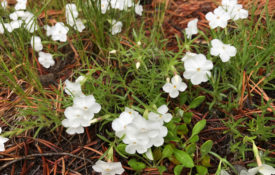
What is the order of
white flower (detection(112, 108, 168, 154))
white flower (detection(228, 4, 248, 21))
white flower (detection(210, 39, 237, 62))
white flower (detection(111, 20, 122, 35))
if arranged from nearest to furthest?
white flower (detection(112, 108, 168, 154)) → white flower (detection(210, 39, 237, 62)) → white flower (detection(228, 4, 248, 21)) → white flower (detection(111, 20, 122, 35))

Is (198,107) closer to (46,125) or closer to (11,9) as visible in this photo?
(46,125)

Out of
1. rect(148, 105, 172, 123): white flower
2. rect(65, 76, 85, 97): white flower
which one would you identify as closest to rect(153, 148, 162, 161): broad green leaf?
rect(148, 105, 172, 123): white flower

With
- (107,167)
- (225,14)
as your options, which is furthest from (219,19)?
(107,167)

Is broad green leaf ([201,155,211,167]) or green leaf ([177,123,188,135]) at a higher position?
green leaf ([177,123,188,135])


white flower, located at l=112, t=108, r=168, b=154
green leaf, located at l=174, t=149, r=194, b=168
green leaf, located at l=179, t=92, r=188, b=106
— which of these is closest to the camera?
white flower, located at l=112, t=108, r=168, b=154

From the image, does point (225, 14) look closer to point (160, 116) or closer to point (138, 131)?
point (160, 116)

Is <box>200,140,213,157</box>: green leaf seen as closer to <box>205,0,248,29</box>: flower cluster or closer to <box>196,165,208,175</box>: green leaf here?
<box>196,165,208,175</box>: green leaf

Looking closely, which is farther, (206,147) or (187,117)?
(187,117)
